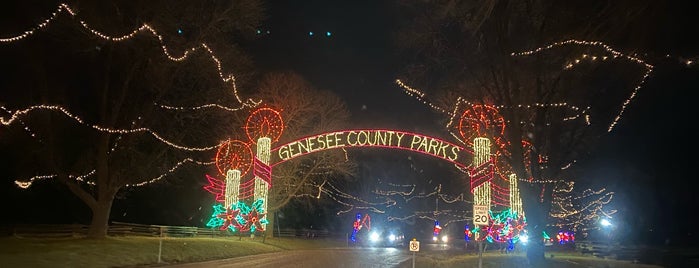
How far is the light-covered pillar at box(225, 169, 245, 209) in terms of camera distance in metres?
33.4

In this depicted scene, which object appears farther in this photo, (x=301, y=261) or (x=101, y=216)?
(x=101, y=216)

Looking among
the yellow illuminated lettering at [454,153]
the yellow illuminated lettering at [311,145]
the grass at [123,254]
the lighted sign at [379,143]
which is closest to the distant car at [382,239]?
the lighted sign at [379,143]

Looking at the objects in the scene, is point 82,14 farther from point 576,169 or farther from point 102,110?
point 576,169

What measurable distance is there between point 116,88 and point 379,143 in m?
12.5

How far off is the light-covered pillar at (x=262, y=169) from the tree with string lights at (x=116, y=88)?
3855 mm

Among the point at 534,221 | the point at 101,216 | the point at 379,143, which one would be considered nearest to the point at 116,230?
the point at 101,216

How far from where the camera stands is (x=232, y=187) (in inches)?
1321

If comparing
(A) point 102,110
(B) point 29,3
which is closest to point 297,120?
(A) point 102,110

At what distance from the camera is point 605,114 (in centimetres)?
1980

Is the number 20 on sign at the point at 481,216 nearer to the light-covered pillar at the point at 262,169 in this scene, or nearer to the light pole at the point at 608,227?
the light-covered pillar at the point at 262,169

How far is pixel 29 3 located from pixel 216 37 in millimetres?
7244

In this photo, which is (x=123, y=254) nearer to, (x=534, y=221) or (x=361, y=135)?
(x=361, y=135)

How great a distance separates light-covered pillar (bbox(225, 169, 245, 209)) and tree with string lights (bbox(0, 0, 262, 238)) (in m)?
4.22

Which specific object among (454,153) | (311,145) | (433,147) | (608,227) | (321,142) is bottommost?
(608,227)
